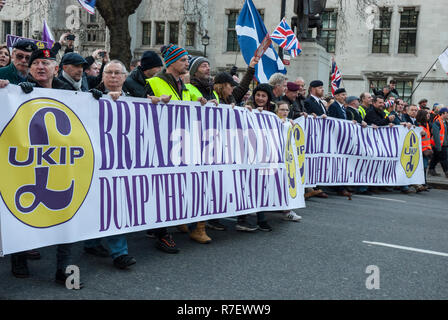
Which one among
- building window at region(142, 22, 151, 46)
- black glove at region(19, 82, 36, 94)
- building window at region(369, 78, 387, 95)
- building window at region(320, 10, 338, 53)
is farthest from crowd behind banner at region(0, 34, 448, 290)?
building window at region(142, 22, 151, 46)

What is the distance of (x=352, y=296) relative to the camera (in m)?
3.97

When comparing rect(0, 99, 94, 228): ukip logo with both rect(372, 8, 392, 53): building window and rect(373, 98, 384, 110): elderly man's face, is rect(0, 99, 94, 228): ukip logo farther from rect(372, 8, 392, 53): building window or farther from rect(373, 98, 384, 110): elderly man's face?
rect(372, 8, 392, 53): building window

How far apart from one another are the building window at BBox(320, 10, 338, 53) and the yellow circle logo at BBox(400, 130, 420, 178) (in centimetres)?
1688

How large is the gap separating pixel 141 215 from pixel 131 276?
0.61 m

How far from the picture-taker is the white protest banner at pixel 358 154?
8.91 metres

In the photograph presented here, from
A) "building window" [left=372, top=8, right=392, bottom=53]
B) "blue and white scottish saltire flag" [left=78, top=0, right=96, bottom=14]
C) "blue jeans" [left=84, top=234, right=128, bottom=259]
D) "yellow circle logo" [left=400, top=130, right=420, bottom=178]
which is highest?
"building window" [left=372, top=8, right=392, bottom=53]

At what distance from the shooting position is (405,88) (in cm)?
2592

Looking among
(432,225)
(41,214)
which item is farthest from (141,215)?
(432,225)

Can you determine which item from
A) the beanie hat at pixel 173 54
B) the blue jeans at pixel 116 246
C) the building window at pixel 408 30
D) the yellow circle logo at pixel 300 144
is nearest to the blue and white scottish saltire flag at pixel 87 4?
the yellow circle logo at pixel 300 144

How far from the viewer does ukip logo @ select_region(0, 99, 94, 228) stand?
370 cm

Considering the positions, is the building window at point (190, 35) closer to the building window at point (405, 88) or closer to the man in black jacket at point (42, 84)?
the building window at point (405, 88)

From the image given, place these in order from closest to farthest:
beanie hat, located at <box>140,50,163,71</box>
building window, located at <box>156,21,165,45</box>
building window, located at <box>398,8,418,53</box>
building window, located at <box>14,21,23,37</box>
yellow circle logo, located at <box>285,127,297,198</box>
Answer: beanie hat, located at <box>140,50,163,71</box>
yellow circle logo, located at <box>285,127,297,198</box>
building window, located at <box>398,8,418,53</box>
building window, located at <box>156,21,165,45</box>
building window, located at <box>14,21,23,37</box>
